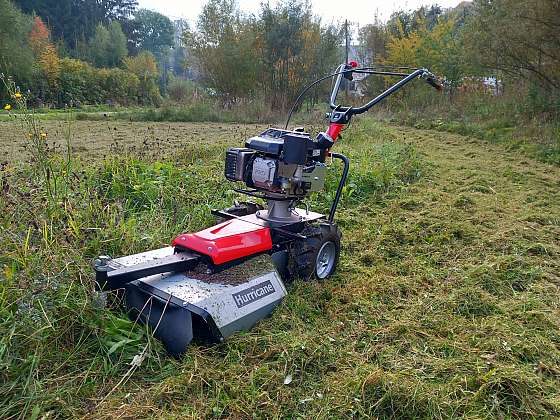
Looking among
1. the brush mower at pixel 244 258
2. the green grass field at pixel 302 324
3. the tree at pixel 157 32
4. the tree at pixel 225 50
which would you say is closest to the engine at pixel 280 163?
the brush mower at pixel 244 258

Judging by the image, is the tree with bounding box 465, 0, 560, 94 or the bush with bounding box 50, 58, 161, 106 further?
the bush with bounding box 50, 58, 161, 106

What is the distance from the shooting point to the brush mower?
8.02ft

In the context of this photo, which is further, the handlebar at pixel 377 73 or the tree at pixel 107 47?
the tree at pixel 107 47

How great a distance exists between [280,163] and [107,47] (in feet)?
140

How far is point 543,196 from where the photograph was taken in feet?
19.7

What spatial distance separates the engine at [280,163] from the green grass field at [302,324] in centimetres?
74

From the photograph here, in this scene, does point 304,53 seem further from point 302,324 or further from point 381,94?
point 302,324

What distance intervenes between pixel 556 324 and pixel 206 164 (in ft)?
16.1

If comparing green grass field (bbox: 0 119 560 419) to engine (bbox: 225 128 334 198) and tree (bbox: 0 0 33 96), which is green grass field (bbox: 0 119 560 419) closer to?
engine (bbox: 225 128 334 198)

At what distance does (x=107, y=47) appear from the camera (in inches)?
1591

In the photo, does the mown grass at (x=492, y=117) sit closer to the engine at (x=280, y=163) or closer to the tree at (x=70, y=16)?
the engine at (x=280, y=163)

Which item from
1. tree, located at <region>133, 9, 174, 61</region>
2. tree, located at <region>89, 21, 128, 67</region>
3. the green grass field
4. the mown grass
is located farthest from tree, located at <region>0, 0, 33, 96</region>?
tree, located at <region>133, 9, 174, 61</region>

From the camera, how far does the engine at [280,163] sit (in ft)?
9.96

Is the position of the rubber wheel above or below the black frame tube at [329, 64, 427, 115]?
below
